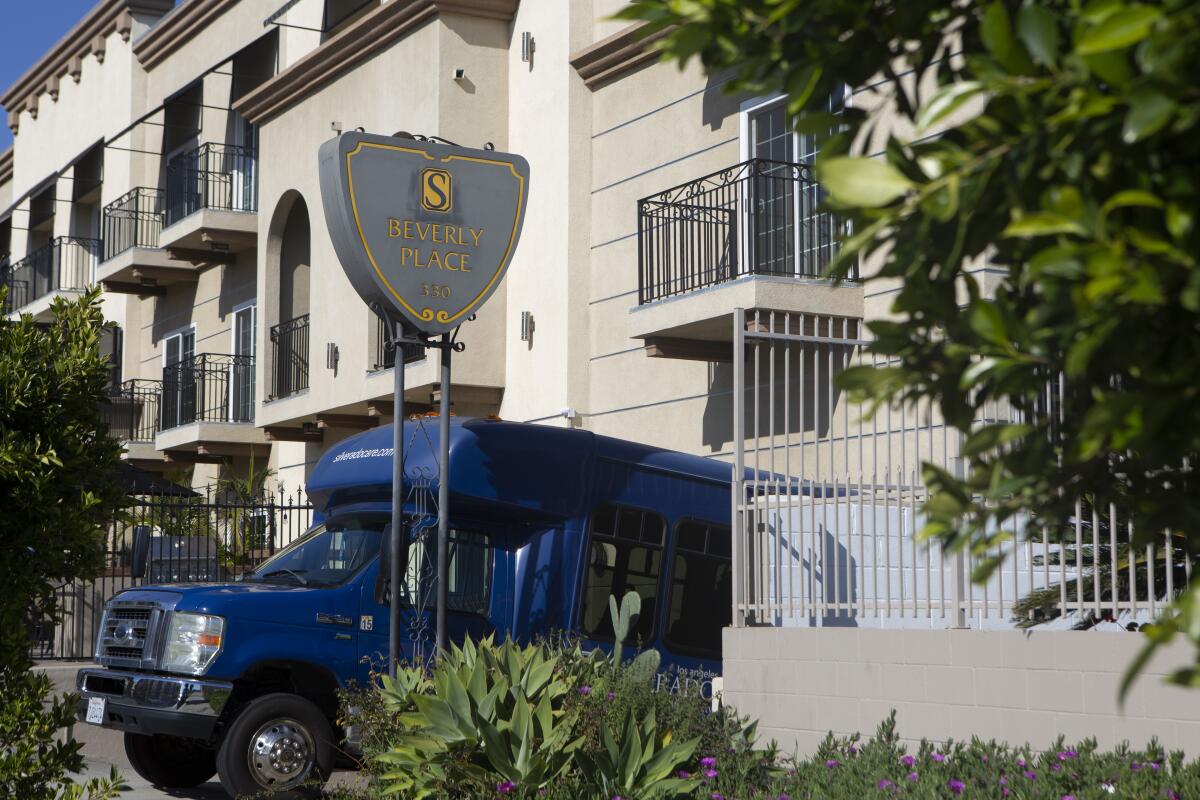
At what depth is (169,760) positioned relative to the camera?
12.5m

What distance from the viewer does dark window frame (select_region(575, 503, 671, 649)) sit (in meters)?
12.0

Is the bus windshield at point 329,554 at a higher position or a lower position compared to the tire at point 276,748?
higher

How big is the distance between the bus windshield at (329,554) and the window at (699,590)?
98.9 inches

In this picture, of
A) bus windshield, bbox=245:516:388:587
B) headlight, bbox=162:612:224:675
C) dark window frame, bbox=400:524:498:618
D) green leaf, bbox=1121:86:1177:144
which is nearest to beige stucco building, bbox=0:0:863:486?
dark window frame, bbox=400:524:498:618

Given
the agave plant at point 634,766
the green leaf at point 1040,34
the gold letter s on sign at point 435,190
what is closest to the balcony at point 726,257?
the gold letter s on sign at point 435,190

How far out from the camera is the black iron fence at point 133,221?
29453 millimetres

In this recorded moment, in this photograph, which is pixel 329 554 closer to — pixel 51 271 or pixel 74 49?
pixel 51 271

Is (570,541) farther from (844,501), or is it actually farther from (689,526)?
(844,501)

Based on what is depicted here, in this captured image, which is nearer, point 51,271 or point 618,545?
point 618,545

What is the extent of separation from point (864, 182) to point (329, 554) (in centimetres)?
1069

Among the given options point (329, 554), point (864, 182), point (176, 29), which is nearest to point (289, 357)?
point (176, 29)

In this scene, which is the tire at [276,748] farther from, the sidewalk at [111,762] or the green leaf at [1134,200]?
the green leaf at [1134,200]

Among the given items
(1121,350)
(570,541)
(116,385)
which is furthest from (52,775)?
(116,385)

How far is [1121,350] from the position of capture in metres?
2.13
